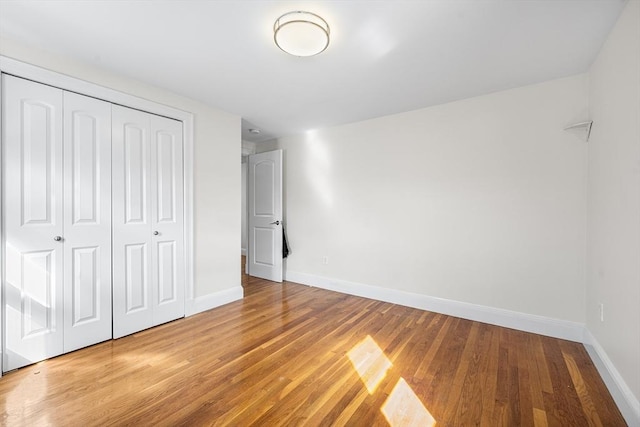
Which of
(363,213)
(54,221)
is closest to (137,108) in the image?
(54,221)

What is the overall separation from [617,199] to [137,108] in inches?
157

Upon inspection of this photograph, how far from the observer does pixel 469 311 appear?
2.94 meters

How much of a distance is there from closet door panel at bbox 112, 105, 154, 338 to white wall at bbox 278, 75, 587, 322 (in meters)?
2.30

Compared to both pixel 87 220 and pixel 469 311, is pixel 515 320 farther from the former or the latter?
pixel 87 220

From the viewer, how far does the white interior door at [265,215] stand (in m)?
4.34

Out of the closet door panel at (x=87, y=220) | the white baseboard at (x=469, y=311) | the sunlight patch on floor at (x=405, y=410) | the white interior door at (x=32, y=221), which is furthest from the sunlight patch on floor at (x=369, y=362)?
the white interior door at (x=32, y=221)

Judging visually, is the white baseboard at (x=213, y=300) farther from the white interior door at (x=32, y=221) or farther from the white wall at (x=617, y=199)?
the white wall at (x=617, y=199)

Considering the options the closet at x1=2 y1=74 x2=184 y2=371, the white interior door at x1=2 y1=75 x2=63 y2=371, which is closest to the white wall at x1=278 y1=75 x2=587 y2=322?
the closet at x1=2 y1=74 x2=184 y2=371

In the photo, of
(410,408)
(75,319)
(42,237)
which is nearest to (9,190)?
(42,237)

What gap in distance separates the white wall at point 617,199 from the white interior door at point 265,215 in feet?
11.8

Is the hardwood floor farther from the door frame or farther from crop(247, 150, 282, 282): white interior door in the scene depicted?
crop(247, 150, 282, 282): white interior door

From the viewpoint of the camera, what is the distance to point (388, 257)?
354 centimetres

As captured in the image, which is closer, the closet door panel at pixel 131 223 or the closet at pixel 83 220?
the closet at pixel 83 220

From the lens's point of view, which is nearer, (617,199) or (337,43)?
(617,199)
